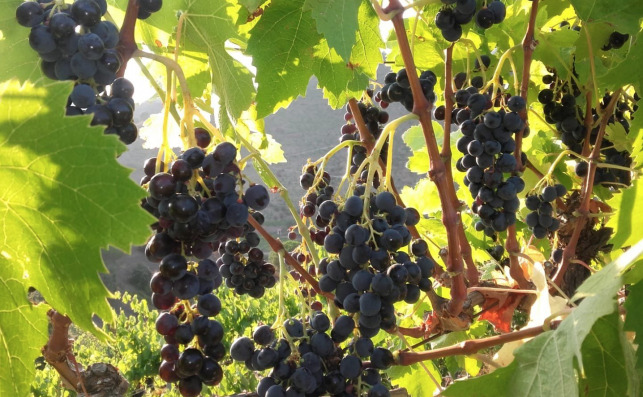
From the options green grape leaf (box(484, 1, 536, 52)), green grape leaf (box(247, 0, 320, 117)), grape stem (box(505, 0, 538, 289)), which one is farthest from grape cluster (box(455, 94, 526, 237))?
green grape leaf (box(247, 0, 320, 117))

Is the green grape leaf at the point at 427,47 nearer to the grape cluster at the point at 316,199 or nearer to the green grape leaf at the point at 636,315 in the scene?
the grape cluster at the point at 316,199

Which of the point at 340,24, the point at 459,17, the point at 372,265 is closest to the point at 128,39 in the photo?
the point at 340,24

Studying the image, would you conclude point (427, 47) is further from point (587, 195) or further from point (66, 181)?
point (66, 181)

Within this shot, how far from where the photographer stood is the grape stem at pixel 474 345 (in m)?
0.82

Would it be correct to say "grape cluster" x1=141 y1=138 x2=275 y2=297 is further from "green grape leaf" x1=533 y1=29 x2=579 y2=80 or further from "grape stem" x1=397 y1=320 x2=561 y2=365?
"green grape leaf" x1=533 y1=29 x2=579 y2=80

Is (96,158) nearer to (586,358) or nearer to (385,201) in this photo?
(385,201)

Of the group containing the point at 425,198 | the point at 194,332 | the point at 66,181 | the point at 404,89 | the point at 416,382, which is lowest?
the point at 416,382

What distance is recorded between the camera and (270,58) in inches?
44.3

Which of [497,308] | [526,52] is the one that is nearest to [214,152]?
[526,52]

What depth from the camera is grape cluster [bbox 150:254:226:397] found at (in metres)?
0.82

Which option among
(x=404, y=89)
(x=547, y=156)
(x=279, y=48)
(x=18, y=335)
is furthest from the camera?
(x=547, y=156)

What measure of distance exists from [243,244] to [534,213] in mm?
742

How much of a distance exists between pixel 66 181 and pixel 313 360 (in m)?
0.47

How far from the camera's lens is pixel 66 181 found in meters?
0.61
